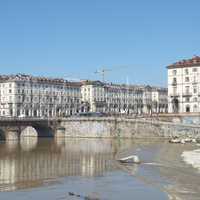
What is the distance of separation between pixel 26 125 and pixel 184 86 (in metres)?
35.0

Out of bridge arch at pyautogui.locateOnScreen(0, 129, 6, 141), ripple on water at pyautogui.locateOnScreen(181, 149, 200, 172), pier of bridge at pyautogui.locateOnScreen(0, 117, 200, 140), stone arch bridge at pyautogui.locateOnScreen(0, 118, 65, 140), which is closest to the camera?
ripple on water at pyautogui.locateOnScreen(181, 149, 200, 172)

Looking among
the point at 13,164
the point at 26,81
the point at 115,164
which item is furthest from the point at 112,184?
the point at 26,81

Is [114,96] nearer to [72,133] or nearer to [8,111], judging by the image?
[8,111]

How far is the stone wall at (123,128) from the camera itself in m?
79.3

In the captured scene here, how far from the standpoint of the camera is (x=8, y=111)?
155000 mm

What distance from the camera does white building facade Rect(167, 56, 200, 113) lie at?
103m

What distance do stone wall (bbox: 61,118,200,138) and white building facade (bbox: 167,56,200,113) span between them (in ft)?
63.1

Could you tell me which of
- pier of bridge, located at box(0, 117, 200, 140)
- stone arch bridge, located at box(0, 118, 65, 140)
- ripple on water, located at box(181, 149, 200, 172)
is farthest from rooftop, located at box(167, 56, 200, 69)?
ripple on water, located at box(181, 149, 200, 172)

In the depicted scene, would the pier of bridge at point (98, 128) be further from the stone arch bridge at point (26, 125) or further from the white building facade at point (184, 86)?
the white building facade at point (184, 86)

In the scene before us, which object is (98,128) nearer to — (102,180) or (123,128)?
(123,128)

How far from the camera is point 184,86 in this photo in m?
104

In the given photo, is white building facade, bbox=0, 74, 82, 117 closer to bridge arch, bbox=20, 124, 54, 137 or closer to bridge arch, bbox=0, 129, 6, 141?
bridge arch, bbox=20, 124, 54, 137

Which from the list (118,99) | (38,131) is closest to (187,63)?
(38,131)

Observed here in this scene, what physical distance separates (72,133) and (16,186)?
69393mm
